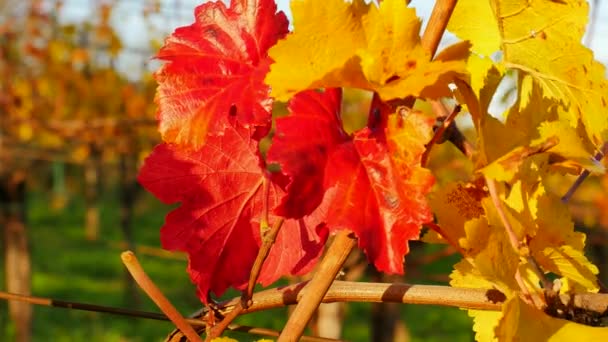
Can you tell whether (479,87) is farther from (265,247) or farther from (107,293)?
(107,293)

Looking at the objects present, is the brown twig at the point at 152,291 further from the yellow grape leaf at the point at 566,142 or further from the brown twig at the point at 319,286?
the yellow grape leaf at the point at 566,142

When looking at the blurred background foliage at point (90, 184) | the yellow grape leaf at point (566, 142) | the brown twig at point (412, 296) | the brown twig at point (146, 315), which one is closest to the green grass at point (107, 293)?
the blurred background foliage at point (90, 184)

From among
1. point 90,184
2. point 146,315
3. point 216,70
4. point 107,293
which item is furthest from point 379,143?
point 90,184

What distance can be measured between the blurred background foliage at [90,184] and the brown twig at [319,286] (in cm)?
279

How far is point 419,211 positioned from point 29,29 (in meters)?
7.12

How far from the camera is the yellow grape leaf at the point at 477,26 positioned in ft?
1.50

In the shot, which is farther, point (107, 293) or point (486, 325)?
point (107, 293)

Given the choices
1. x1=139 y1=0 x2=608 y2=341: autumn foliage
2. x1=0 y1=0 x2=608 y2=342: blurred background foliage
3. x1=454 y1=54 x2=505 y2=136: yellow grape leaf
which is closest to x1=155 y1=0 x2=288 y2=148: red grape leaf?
x1=139 y1=0 x2=608 y2=341: autumn foliage

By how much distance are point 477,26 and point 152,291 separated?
0.23 metres

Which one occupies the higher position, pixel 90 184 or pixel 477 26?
pixel 477 26

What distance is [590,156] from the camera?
1.42 feet

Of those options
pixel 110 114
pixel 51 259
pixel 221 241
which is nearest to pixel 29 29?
pixel 110 114

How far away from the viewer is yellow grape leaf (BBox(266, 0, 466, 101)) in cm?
36

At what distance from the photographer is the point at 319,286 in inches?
16.2
